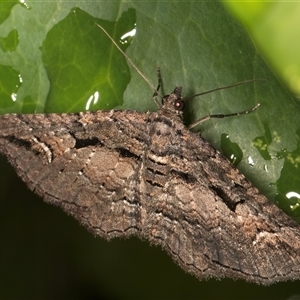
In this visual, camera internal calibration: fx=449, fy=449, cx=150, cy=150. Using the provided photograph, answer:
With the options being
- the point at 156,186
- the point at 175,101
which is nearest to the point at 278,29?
the point at 175,101

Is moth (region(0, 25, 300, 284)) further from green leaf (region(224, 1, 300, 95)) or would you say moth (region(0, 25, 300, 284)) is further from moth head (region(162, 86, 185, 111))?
green leaf (region(224, 1, 300, 95))

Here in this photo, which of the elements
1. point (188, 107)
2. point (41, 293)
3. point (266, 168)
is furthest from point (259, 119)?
point (41, 293)

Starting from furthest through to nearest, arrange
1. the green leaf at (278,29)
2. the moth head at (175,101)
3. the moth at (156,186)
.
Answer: the moth head at (175,101) → the moth at (156,186) → the green leaf at (278,29)

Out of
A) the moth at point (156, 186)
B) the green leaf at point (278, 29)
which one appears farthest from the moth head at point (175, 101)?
the green leaf at point (278, 29)

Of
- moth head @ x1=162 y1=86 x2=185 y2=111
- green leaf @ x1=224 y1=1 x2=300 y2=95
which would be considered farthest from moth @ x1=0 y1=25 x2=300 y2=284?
green leaf @ x1=224 y1=1 x2=300 y2=95

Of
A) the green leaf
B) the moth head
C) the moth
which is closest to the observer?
the green leaf

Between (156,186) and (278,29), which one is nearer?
(278,29)

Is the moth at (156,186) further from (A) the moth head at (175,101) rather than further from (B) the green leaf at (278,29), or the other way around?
(B) the green leaf at (278,29)

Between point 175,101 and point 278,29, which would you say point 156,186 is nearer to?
point 175,101
